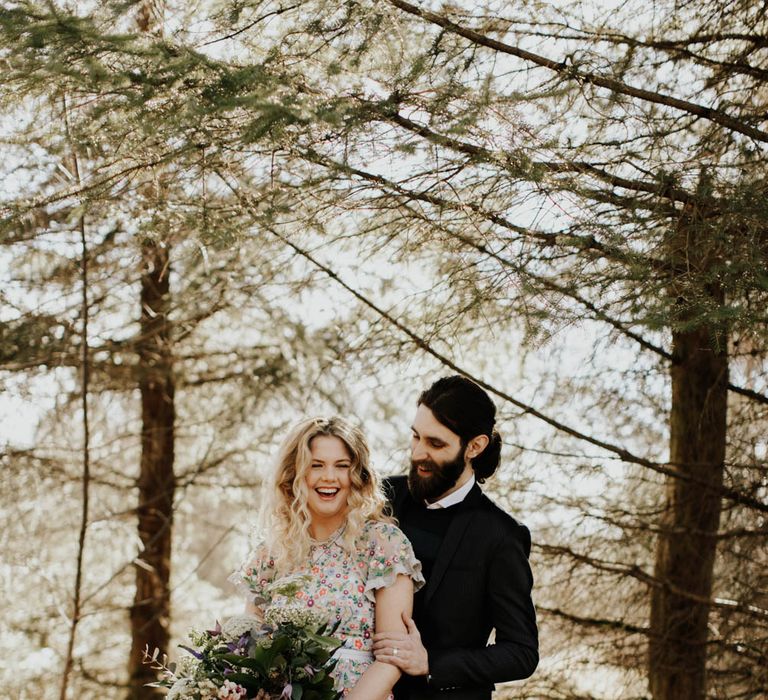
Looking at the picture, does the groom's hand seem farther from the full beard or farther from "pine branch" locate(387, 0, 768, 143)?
"pine branch" locate(387, 0, 768, 143)

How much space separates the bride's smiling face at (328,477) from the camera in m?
3.52

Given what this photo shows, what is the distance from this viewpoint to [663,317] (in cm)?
378

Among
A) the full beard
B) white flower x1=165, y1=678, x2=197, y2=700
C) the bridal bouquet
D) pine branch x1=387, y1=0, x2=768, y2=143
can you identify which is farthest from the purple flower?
pine branch x1=387, y1=0, x2=768, y2=143

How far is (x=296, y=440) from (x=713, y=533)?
340 cm

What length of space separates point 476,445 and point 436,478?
0.24 meters

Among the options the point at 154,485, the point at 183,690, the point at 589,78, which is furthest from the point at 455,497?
the point at 154,485

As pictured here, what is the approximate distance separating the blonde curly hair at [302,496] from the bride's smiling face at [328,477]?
0.02 meters

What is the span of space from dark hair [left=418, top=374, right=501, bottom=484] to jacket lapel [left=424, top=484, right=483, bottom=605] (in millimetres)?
238

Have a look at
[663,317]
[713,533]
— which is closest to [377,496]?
[663,317]

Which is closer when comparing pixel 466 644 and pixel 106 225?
pixel 466 644

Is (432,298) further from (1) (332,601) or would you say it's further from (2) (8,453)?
(2) (8,453)

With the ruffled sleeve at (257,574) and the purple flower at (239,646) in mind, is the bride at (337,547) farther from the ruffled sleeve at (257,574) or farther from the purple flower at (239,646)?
the purple flower at (239,646)

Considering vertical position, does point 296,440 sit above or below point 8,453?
below

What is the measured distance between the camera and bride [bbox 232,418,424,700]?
3.42m
